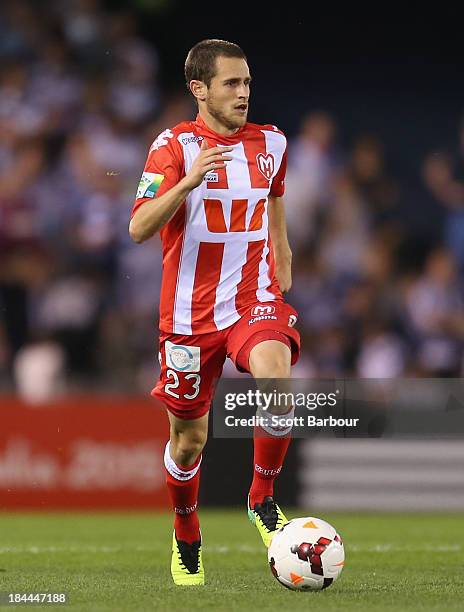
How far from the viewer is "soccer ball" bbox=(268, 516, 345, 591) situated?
5.20 m

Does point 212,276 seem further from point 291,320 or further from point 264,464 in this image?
point 264,464

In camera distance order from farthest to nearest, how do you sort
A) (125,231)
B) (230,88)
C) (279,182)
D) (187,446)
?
(125,231), (279,182), (187,446), (230,88)

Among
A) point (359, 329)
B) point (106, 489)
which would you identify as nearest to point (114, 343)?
point (106, 489)

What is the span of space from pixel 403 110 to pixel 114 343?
4.03 m

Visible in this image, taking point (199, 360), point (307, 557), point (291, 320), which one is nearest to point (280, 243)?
point (291, 320)

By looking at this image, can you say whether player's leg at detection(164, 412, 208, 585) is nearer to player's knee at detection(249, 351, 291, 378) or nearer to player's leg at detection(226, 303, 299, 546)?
player's leg at detection(226, 303, 299, 546)

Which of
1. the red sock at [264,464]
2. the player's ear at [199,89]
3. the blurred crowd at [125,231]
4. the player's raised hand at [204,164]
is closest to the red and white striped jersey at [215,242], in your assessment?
the player's ear at [199,89]

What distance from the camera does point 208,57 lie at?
5730mm

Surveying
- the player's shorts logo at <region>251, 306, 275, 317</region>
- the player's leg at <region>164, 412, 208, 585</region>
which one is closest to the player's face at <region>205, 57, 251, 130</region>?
the player's shorts logo at <region>251, 306, 275, 317</region>

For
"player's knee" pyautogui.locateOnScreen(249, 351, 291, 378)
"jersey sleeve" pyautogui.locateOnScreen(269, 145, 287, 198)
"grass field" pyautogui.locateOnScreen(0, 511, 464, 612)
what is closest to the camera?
"grass field" pyautogui.locateOnScreen(0, 511, 464, 612)

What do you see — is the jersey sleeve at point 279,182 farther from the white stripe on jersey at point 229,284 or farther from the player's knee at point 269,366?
the player's knee at point 269,366

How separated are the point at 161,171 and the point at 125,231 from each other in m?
5.83

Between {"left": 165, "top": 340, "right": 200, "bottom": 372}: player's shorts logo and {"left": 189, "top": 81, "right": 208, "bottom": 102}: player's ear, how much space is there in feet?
3.64

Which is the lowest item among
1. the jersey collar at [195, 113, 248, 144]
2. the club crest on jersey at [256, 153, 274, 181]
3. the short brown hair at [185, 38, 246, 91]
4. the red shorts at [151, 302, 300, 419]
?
the red shorts at [151, 302, 300, 419]
